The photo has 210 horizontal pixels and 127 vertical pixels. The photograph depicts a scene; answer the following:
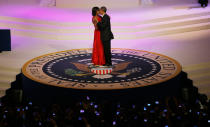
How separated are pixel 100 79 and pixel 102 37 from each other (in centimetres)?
87

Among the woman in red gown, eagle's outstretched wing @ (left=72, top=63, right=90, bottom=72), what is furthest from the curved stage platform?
the woman in red gown

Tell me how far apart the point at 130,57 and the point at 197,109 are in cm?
314

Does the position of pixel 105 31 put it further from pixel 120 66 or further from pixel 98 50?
pixel 120 66

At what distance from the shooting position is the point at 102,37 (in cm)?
748

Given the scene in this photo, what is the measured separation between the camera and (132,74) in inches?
286

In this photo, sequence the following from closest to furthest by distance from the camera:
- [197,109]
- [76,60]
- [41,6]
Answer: [197,109]
[76,60]
[41,6]

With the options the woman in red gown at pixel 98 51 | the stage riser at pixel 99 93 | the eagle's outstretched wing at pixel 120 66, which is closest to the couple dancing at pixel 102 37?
the woman in red gown at pixel 98 51

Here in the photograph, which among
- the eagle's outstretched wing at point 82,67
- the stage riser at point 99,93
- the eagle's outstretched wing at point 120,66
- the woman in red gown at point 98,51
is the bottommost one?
the stage riser at point 99,93

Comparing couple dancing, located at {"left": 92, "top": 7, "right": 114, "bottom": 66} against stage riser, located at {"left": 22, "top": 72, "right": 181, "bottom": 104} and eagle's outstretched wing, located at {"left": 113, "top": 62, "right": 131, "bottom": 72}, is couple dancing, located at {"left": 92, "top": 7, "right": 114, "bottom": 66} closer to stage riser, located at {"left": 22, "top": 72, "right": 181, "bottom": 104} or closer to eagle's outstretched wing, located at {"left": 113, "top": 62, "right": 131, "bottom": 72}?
eagle's outstretched wing, located at {"left": 113, "top": 62, "right": 131, "bottom": 72}

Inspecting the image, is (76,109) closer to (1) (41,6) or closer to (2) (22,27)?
(2) (22,27)

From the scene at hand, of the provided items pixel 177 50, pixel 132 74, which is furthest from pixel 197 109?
pixel 177 50

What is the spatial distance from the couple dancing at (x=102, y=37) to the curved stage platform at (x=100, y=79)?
229mm

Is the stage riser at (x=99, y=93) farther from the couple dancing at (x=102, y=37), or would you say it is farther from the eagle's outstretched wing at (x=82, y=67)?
the couple dancing at (x=102, y=37)

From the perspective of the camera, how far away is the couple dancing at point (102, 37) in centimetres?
735
